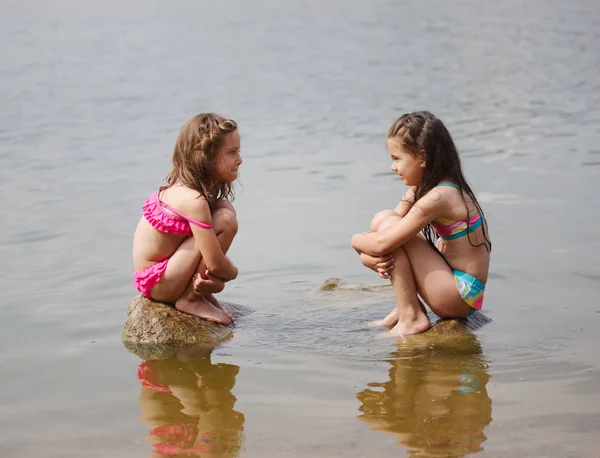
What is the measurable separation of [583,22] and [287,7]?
11882 mm

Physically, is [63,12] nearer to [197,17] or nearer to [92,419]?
[197,17]

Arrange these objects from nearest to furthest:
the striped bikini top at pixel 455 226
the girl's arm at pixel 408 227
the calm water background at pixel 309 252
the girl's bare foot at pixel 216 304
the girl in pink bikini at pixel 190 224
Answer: the calm water background at pixel 309 252 → the girl's arm at pixel 408 227 → the striped bikini top at pixel 455 226 → the girl in pink bikini at pixel 190 224 → the girl's bare foot at pixel 216 304

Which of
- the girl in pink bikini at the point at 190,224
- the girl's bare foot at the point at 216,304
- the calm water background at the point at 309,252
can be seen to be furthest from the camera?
the girl's bare foot at the point at 216,304

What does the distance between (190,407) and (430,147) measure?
1959mm

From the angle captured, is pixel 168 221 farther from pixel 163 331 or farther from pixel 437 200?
pixel 437 200

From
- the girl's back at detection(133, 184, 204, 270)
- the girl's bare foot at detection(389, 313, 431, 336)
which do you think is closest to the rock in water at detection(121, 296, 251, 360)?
the girl's back at detection(133, 184, 204, 270)

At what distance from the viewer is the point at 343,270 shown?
272 inches

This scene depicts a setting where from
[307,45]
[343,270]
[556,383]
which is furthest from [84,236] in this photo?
[307,45]

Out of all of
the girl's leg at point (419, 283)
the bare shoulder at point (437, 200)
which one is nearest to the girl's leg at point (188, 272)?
the girl's leg at point (419, 283)

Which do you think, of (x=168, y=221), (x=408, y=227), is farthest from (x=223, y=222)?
(x=408, y=227)

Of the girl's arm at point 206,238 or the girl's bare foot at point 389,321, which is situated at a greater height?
the girl's arm at point 206,238

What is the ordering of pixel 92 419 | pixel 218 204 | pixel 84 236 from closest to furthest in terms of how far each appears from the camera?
pixel 92 419 < pixel 218 204 < pixel 84 236

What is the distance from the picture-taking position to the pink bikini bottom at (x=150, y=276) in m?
5.28

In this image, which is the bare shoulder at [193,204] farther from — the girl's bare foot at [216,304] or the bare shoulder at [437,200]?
Answer: the bare shoulder at [437,200]
